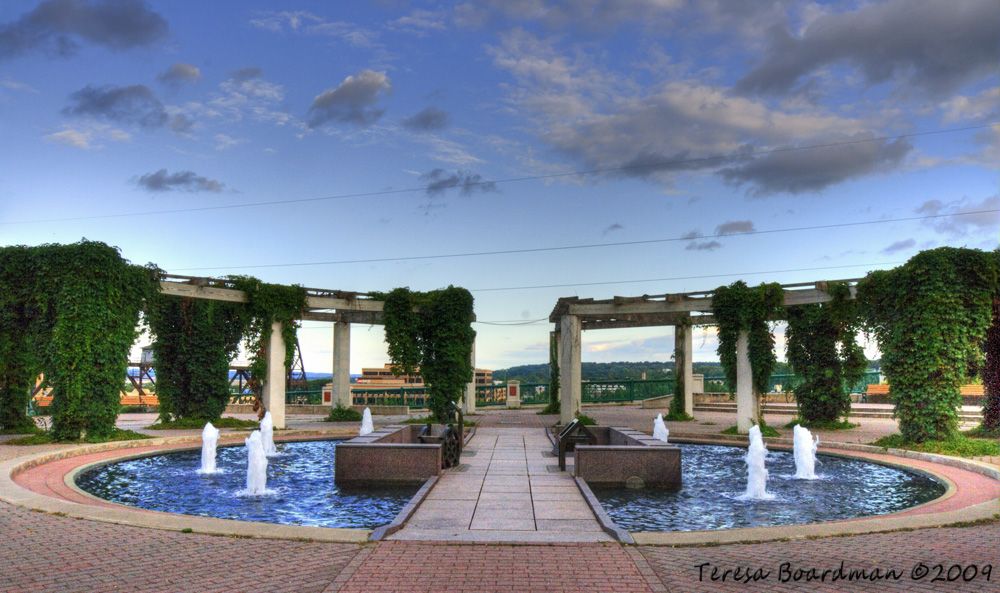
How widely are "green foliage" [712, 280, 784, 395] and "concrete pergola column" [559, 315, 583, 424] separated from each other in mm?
5305

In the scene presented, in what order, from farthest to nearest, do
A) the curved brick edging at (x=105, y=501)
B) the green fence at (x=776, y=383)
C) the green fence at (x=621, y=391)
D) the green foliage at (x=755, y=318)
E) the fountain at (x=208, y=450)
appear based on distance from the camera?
1. the green fence at (x=621, y=391)
2. the green fence at (x=776, y=383)
3. the green foliage at (x=755, y=318)
4. the fountain at (x=208, y=450)
5. the curved brick edging at (x=105, y=501)

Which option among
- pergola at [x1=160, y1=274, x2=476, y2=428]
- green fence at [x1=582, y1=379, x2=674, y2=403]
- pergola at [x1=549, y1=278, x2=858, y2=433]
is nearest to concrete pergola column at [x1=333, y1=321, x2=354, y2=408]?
pergola at [x1=160, y1=274, x2=476, y2=428]

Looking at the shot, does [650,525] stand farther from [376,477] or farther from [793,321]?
[793,321]

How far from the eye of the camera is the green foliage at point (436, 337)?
1025 inches

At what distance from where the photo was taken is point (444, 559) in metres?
6.94

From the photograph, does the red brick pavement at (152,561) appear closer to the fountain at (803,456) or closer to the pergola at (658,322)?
the fountain at (803,456)

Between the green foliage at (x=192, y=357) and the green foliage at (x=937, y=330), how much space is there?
19.4m

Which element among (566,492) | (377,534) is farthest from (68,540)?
(566,492)

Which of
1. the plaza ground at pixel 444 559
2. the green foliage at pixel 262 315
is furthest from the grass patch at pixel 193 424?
the plaza ground at pixel 444 559

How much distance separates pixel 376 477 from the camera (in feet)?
42.5

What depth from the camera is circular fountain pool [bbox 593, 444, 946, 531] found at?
977 centimetres

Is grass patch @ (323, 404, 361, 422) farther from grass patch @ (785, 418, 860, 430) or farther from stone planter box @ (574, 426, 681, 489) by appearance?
stone planter box @ (574, 426, 681, 489)

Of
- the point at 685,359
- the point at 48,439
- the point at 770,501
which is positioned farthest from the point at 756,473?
the point at 685,359

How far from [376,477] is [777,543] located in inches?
289
